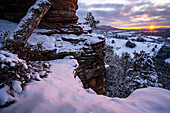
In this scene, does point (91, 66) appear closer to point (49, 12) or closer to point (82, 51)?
point (82, 51)

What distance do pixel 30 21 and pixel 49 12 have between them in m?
3.89

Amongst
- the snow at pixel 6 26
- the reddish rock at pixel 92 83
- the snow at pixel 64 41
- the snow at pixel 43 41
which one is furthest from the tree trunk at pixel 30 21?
the reddish rock at pixel 92 83

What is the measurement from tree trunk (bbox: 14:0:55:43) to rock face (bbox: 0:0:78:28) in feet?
7.81

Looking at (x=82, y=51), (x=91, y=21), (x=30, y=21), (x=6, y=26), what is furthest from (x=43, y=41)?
(x=91, y=21)

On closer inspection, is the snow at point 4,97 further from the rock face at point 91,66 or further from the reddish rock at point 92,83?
the reddish rock at point 92,83

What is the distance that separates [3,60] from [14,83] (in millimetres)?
822

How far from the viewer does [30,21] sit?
6.41m

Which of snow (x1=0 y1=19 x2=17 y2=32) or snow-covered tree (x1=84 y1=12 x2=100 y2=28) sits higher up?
snow-covered tree (x1=84 y1=12 x2=100 y2=28)

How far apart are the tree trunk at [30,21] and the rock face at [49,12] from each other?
2381 mm

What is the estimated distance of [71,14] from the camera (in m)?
10.8

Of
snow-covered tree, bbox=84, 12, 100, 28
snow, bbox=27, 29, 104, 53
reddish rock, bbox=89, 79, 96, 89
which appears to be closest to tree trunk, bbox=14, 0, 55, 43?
snow, bbox=27, 29, 104, 53

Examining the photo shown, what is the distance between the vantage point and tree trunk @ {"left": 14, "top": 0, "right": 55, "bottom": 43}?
5743 mm

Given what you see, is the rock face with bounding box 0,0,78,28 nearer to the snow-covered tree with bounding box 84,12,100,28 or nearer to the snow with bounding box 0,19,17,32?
the snow with bounding box 0,19,17,32

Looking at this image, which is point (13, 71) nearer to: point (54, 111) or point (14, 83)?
point (14, 83)
